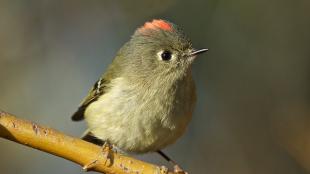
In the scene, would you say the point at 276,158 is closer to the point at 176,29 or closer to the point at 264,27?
the point at 264,27

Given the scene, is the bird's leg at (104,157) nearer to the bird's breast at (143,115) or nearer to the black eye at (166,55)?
the bird's breast at (143,115)

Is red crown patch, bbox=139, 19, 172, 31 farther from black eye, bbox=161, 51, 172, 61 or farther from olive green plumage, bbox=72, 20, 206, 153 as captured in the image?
black eye, bbox=161, 51, 172, 61

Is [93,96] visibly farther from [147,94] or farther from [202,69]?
[202,69]

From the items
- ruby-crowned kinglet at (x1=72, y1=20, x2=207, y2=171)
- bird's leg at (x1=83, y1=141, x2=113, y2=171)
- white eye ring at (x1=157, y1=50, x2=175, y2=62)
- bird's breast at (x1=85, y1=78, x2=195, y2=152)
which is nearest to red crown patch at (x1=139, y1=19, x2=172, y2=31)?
ruby-crowned kinglet at (x1=72, y1=20, x2=207, y2=171)

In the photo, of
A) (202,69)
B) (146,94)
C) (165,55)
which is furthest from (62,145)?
(202,69)

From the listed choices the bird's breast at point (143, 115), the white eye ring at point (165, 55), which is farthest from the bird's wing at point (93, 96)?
the white eye ring at point (165, 55)
